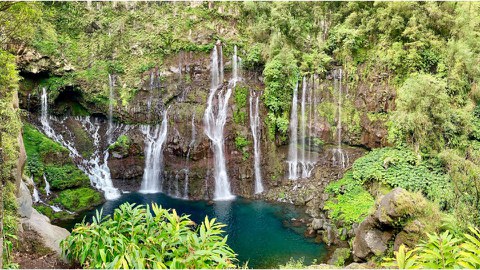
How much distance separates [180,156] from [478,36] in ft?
56.5

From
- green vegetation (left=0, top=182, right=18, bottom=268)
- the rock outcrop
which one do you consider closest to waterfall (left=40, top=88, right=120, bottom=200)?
green vegetation (left=0, top=182, right=18, bottom=268)

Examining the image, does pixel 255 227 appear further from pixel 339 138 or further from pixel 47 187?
pixel 47 187

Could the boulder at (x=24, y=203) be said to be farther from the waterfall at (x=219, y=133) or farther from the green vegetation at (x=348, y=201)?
the green vegetation at (x=348, y=201)

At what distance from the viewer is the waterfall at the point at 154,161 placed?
20500 mm

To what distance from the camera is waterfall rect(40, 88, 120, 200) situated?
19.6 metres

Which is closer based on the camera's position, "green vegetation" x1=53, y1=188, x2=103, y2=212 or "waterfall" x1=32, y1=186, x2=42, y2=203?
"waterfall" x1=32, y1=186, x2=42, y2=203

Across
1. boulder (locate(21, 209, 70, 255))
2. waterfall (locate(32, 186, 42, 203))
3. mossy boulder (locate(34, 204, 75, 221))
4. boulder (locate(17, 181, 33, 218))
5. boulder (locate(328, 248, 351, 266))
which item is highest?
boulder (locate(17, 181, 33, 218))

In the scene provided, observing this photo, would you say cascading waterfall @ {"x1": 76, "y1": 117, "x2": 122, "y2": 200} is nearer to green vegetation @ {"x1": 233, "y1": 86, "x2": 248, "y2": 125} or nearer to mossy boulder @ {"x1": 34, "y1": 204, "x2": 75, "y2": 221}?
mossy boulder @ {"x1": 34, "y1": 204, "x2": 75, "y2": 221}

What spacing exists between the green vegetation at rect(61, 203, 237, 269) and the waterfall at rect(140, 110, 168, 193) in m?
13.9

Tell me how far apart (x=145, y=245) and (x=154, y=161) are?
15407mm

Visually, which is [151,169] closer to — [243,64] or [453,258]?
[243,64]

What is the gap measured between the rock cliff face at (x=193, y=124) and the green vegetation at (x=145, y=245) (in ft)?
43.2

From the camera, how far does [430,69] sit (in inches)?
714

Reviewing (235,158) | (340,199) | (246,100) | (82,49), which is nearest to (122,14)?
(82,49)
